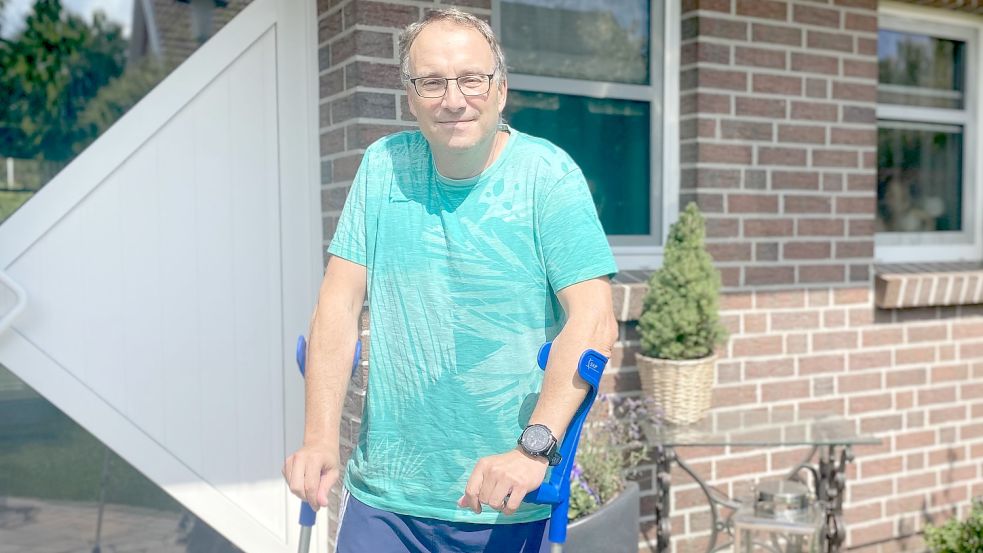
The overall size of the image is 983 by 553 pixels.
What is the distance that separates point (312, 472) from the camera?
5.59 feet

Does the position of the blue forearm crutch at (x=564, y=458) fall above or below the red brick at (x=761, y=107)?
below

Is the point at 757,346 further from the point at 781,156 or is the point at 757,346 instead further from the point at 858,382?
the point at 781,156

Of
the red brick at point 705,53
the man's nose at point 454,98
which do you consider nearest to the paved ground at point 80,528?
the man's nose at point 454,98

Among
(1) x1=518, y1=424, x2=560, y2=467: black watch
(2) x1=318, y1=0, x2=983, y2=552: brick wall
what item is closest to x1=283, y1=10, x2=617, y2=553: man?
(1) x1=518, y1=424, x2=560, y2=467: black watch

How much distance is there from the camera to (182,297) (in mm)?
3111

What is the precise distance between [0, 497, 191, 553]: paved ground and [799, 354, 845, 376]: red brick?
248 cm

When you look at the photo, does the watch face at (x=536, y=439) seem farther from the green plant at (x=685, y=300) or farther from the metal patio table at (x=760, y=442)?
the green plant at (x=685, y=300)

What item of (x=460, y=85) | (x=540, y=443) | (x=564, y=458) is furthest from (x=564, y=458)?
(x=460, y=85)

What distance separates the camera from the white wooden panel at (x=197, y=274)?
2.97 metres

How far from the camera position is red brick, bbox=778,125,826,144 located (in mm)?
3744

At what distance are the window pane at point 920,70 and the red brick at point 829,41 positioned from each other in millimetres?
465

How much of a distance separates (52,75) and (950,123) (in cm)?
396

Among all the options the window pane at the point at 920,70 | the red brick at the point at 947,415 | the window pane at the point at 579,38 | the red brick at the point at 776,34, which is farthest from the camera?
the window pane at the point at 920,70

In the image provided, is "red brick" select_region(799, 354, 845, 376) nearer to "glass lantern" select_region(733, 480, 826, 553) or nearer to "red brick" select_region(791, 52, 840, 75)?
"glass lantern" select_region(733, 480, 826, 553)
